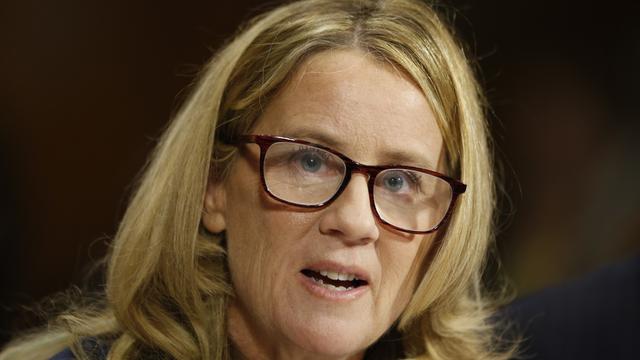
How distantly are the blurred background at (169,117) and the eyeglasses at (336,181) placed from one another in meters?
1.06

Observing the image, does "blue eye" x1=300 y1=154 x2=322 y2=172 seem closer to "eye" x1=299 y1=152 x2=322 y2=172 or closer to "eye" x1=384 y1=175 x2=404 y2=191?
"eye" x1=299 y1=152 x2=322 y2=172

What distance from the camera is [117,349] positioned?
1.43 metres

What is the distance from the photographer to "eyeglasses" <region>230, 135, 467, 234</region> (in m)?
1.39

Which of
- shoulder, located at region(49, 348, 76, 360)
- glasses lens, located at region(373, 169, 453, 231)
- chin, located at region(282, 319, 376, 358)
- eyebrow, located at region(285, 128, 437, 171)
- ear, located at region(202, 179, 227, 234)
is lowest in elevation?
shoulder, located at region(49, 348, 76, 360)

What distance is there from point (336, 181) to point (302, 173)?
62mm

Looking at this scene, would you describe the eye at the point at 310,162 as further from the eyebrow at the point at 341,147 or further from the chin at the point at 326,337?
the chin at the point at 326,337

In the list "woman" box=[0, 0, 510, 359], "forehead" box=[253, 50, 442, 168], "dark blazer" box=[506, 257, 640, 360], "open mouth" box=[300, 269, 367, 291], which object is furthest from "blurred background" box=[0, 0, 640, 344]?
"open mouth" box=[300, 269, 367, 291]

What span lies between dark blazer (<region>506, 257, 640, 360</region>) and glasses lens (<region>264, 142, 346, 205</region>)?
77cm

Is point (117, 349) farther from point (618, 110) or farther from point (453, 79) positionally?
point (618, 110)

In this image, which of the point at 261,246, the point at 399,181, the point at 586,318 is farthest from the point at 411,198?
the point at 586,318

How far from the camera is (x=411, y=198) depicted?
147 centimetres

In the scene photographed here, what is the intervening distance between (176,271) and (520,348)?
874mm

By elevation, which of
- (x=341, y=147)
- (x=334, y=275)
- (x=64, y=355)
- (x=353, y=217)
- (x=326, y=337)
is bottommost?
(x=64, y=355)

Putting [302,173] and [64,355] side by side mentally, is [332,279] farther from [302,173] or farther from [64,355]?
[64,355]
